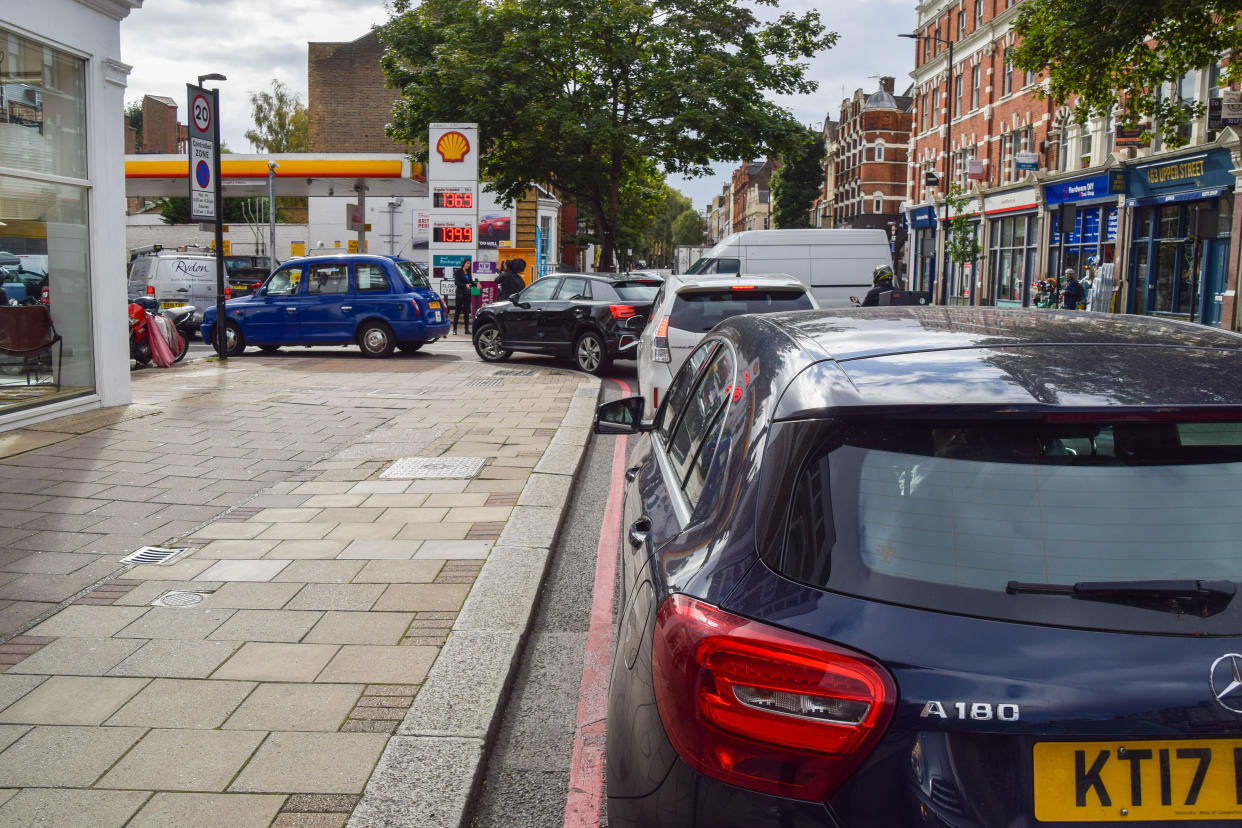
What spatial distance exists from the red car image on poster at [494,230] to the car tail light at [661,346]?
32298 millimetres

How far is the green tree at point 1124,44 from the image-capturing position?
51.1ft

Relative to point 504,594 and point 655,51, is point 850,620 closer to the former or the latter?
point 504,594

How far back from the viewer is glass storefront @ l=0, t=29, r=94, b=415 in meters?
9.98

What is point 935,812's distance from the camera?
174 cm

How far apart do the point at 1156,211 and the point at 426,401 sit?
25.8m

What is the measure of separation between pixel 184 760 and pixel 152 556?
2.75m

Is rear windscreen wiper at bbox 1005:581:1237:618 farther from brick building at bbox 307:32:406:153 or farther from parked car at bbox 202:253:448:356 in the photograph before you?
brick building at bbox 307:32:406:153

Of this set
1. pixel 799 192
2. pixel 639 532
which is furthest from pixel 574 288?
pixel 799 192

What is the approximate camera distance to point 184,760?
343 cm

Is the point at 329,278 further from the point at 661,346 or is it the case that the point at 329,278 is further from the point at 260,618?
the point at 260,618

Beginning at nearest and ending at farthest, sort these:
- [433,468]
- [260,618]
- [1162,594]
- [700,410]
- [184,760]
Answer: [1162,594], [700,410], [184,760], [260,618], [433,468]

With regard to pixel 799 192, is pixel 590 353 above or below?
below

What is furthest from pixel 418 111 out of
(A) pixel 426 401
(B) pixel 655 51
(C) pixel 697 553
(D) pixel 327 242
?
(C) pixel 697 553

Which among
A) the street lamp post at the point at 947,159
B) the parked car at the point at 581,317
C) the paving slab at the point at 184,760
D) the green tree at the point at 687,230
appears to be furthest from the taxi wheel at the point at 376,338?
the green tree at the point at 687,230
